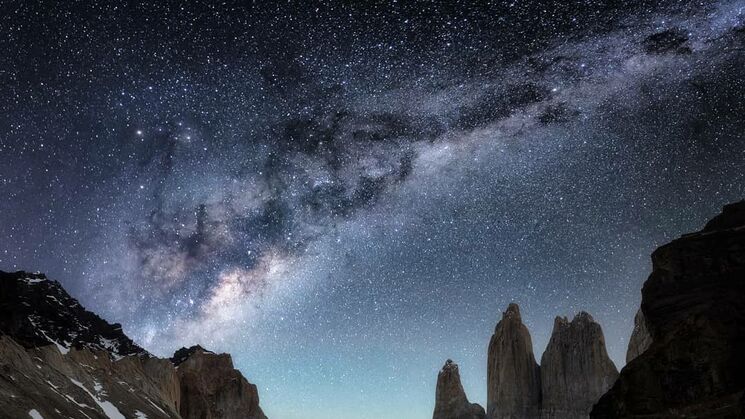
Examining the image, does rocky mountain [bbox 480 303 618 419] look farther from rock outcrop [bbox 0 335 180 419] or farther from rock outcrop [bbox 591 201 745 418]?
rock outcrop [bbox 0 335 180 419]

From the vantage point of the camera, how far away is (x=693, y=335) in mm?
28781

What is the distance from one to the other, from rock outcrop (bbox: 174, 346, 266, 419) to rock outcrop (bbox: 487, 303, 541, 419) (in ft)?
165

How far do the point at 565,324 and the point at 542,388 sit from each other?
35.6 ft

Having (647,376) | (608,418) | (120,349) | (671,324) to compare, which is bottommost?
(608,418)

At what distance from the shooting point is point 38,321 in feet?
279

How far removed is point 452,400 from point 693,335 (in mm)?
74094

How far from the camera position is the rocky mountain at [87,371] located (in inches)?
1969

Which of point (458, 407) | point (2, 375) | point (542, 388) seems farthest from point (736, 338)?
point (458, 407)

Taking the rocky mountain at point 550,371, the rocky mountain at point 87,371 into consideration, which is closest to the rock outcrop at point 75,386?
the rocky mountain at point 87,371

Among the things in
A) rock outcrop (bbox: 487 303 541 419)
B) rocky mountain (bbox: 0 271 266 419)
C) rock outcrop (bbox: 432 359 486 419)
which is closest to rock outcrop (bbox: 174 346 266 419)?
rocky mountain (bbox: 0 271 266 419)

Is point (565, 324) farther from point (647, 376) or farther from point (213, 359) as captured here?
point (213, 359)

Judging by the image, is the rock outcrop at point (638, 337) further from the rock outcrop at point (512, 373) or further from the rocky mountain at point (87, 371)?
the rocky mountain at point (87, 371)

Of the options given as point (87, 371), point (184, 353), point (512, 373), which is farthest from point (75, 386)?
point (512, 373)

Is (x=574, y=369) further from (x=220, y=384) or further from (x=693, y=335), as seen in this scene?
(x=220, y=384)
